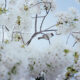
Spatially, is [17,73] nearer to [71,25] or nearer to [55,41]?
[55,41]

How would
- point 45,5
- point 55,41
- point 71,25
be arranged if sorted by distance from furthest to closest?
point 45,5 < point 71,25 < point 55,41

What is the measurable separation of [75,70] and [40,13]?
6.18 ft

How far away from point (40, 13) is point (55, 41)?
58.7 inches

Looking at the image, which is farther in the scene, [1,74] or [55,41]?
[55,41]

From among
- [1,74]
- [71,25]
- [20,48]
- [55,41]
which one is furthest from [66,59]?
[71,25]

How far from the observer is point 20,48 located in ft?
6.09

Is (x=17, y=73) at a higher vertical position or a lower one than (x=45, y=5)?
lower

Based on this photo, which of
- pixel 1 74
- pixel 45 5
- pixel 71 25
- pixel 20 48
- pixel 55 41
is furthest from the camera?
pixel 45 5

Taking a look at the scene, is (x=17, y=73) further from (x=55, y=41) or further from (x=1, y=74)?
(x=55, y=41)

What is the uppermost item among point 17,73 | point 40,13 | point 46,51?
point 40,13

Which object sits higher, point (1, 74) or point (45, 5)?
point (45, 5)

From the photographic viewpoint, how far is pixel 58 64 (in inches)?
74.9

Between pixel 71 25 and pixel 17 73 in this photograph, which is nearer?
pixel 17 73

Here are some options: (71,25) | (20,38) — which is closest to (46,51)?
(71,25)
